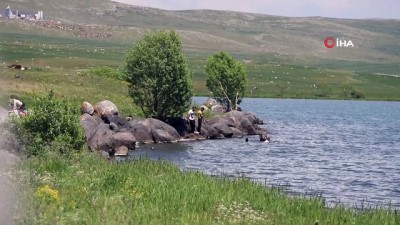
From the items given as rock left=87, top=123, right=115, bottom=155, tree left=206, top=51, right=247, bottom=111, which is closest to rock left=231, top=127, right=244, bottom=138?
tree left=206, top=51, right=247, bottom=111

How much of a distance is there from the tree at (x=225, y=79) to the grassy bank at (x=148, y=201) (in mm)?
70650

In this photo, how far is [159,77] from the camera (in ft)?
243

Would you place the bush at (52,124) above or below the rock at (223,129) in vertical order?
above

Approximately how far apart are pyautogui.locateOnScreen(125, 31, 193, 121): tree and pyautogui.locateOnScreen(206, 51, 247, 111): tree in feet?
87.4

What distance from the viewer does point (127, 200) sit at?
2322cm

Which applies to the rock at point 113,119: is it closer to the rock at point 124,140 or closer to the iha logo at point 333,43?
the rock at point 124,140

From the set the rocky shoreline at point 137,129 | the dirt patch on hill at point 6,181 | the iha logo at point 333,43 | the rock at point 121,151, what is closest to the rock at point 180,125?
the rocky shoreline at point 137,129

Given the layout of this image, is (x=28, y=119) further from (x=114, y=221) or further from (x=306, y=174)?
(x=114, y=221)

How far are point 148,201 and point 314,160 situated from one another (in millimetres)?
34340

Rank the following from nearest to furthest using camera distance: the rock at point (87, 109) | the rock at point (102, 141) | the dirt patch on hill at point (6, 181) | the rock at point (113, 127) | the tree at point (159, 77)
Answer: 1. the dirt patch on hill at point (6, 181)
2. the rock at point (102, 141)
3. the rock at point (113, 127)
4. the rock at point (87, 109)
5. the tree at point (159, 77)

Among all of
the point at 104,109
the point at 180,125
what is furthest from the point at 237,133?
the point at 104,109

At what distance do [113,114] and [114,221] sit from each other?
49.9 meters

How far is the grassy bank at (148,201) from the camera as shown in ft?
66.0

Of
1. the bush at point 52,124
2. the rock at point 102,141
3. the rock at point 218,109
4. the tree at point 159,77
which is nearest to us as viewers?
the bush at point 52,124
